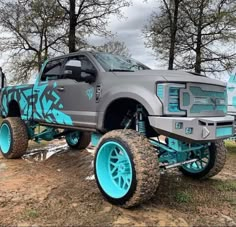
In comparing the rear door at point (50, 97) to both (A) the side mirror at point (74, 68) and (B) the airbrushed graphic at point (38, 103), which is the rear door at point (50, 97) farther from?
(A) the side mirror at point (74, 68)

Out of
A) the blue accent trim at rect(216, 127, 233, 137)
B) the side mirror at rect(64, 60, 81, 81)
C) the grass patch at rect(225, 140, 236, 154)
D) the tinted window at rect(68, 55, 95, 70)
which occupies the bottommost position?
the grass patch at rect(225, 140, 236, 154)

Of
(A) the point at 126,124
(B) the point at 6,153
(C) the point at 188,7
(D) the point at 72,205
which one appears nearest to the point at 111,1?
(C) the point at 188,7

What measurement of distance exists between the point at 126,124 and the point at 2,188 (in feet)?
6.79

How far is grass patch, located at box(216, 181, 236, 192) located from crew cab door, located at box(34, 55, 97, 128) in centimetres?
220

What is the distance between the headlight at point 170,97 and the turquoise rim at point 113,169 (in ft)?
2.47

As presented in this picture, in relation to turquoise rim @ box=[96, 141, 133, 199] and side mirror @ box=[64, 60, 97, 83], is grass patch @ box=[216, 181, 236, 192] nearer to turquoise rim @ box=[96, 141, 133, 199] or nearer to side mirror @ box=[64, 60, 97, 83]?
turquoise rim @ box=[96, 141, 133, 199]

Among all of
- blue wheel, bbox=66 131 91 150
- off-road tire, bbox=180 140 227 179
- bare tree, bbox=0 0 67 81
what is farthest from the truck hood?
bare tree, bbox=0 0 67 81

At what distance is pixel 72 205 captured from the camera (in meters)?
4.44

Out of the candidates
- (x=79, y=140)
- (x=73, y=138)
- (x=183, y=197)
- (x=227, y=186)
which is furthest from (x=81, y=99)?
(x=73, y=138)

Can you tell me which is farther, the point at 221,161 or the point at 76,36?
the point at 76,36

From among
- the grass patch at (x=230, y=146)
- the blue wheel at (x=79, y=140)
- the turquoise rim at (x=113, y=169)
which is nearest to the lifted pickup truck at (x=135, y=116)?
the turquoise rim at (x=113, y=169)

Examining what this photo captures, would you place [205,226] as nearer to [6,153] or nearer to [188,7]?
[6,153]

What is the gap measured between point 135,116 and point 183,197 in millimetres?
1308

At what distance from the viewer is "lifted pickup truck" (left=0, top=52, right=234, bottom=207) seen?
164 inches
